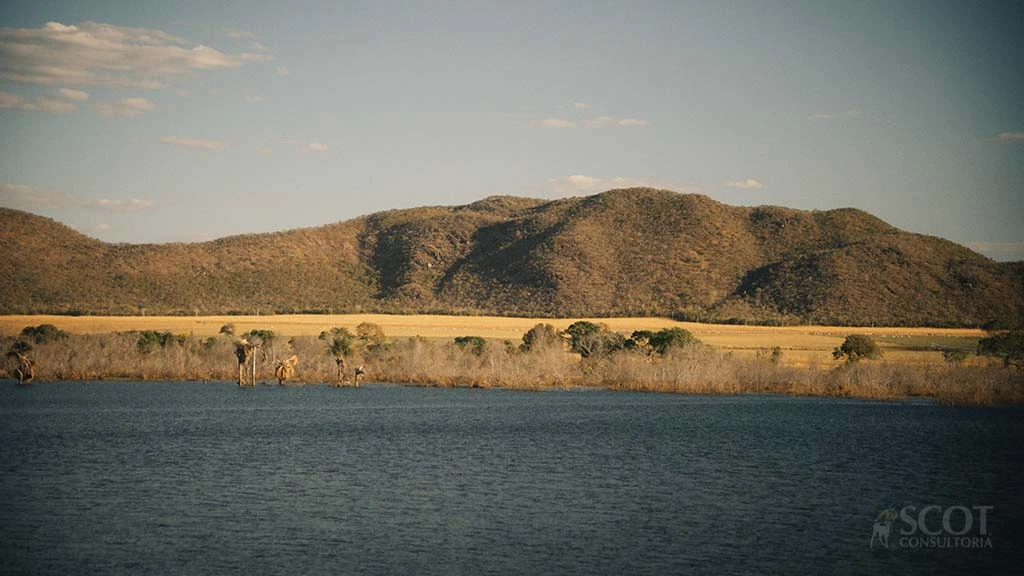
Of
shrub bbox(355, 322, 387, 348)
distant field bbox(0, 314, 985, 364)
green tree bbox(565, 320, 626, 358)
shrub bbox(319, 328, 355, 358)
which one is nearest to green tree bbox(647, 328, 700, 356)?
green tree bbox(565, 320, 626, 358)

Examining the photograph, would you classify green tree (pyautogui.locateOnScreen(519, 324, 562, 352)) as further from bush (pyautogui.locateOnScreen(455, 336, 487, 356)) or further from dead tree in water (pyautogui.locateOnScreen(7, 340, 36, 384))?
dead tree in water (pyautogui.locateOnScreen(7, 340, 36, 384))

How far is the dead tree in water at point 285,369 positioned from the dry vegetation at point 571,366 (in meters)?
0.59

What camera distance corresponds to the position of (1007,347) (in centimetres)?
5900

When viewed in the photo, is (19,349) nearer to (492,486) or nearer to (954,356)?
(492,486)

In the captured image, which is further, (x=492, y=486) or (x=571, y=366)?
(x=571, y=366)

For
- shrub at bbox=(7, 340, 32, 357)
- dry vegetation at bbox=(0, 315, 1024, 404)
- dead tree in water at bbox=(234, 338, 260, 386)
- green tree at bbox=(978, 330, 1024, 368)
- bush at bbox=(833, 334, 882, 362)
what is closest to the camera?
dry vegetation at bbox=(0, 315, 1024, 404)

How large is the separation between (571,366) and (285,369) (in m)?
14.5

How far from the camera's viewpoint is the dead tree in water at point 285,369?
53.2 meters

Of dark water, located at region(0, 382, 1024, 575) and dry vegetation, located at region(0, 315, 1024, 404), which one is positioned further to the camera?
dry vegetation, located at region(0, 315, 1024, 404)

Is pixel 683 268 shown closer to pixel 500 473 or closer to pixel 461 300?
pixel 461 300

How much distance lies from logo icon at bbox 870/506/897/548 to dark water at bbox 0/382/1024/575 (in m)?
0.31

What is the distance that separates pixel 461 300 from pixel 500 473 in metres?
77.3

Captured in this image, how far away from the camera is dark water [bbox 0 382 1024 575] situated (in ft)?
64.1

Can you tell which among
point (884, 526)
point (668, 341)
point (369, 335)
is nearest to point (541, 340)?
point (668, 341)
